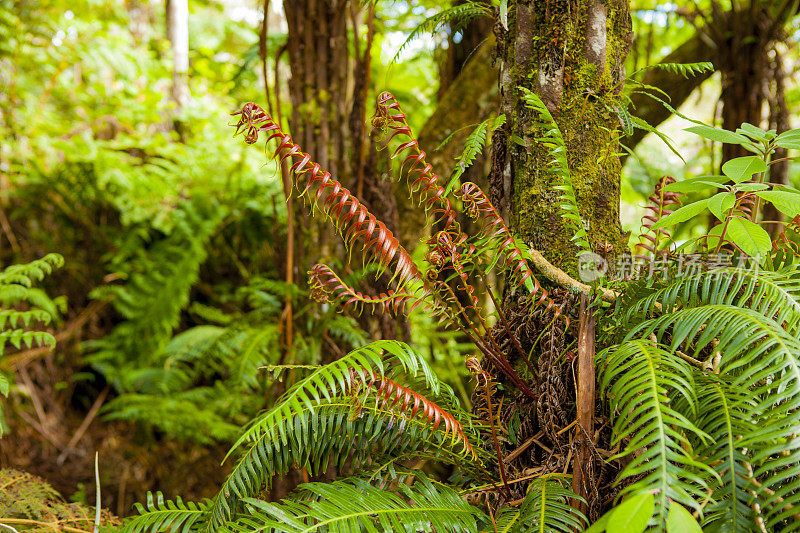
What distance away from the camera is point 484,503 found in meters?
1.06

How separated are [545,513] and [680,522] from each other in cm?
32

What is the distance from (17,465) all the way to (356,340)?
2509mm

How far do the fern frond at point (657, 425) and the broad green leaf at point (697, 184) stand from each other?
1.16ft

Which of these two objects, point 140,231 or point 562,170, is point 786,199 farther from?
point 140,231

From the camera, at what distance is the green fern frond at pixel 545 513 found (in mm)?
838

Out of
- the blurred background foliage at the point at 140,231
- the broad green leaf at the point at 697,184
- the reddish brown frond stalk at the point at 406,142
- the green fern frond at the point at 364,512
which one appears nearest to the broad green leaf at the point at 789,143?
the broad green leaf at the point at 697,184

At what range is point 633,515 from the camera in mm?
568

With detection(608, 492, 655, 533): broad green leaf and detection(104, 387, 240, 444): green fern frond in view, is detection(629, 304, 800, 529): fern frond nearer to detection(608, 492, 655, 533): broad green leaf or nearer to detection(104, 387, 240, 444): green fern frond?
detection(608, 492, 655, 533): broad green leaf

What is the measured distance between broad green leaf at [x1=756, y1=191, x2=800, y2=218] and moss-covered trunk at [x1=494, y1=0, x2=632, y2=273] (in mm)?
329

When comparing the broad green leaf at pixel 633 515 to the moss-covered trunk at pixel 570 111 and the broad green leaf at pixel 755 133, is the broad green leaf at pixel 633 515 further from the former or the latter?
the broad green leaf at pixel 755 133

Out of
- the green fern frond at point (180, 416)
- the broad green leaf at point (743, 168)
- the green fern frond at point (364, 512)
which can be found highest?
the broad green leaf at point (743, 168)

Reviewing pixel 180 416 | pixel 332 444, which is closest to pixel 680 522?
pixel 332 444

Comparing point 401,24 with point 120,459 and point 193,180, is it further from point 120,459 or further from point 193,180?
point 120,459

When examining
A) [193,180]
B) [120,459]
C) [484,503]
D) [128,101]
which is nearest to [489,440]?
[484,503]
